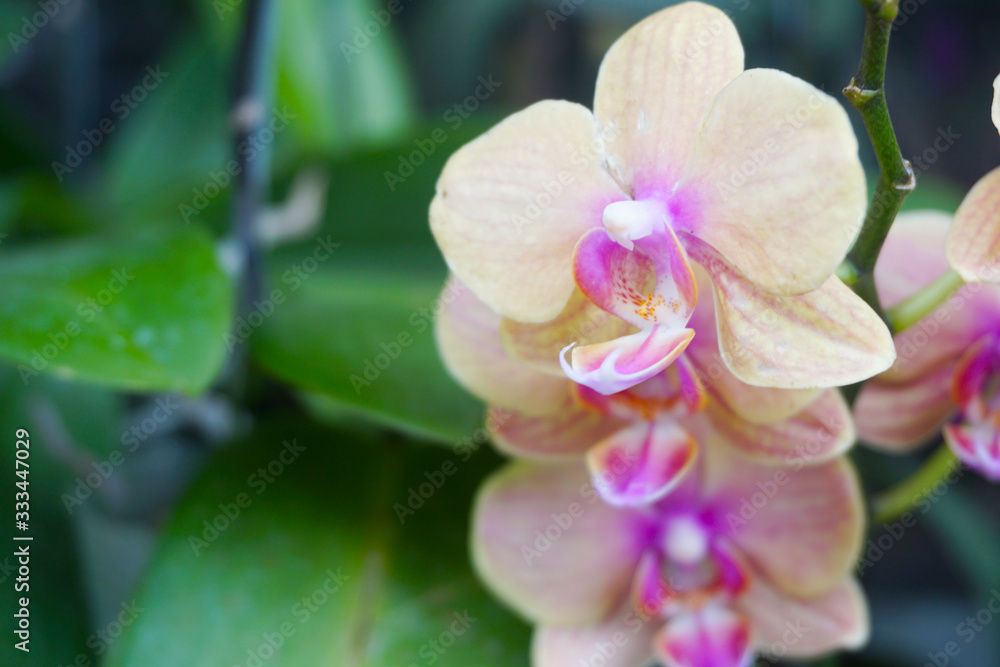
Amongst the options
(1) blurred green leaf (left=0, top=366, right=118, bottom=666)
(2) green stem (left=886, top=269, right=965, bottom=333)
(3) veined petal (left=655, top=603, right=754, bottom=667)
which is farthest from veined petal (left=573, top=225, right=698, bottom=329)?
(1) blurred green leaf (left=0, top=366, right=118, bottom=666)

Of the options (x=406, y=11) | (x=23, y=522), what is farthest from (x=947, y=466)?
(x=406, y=11)

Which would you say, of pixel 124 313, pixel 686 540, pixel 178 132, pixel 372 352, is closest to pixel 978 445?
pixel 686 540

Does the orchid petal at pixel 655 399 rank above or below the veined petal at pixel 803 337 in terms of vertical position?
below

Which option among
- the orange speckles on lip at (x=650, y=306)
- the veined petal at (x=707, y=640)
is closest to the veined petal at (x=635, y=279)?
the orange speckles on lip at (x=650, y=306)

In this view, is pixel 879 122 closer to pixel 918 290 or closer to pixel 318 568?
pixel 918 290

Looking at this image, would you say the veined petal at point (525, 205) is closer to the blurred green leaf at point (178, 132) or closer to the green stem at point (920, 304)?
the green stem at point (920, 304)

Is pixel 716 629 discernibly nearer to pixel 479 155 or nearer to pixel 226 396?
pixel 479 155
